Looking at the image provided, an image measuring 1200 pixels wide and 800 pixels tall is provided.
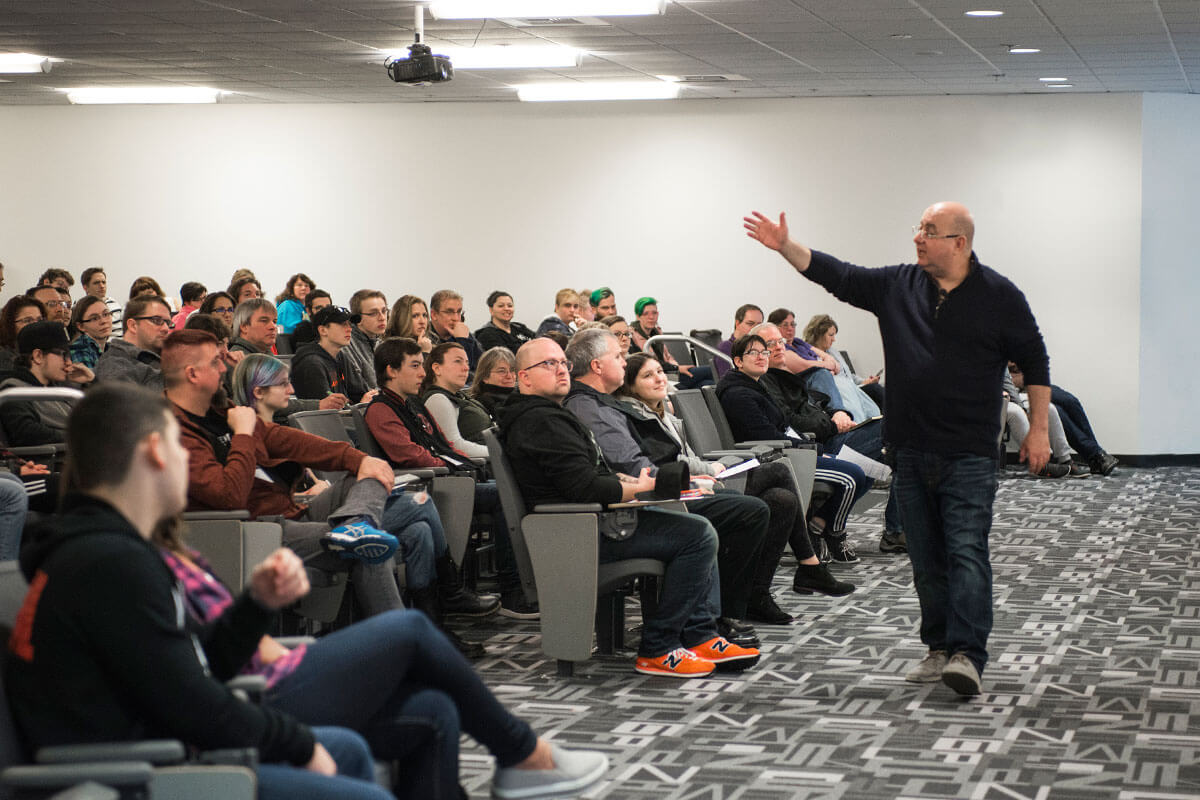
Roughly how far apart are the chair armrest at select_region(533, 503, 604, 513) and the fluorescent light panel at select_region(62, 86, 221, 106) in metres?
9.24

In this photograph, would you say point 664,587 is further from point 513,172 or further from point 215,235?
point 215,235

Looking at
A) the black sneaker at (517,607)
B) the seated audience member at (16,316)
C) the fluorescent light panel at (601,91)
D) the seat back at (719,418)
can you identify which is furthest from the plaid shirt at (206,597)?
the fluorescent light panel at (601,91)

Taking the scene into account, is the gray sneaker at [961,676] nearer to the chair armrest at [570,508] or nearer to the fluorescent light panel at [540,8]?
the chair armrest at [570,508]

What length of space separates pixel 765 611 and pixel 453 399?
179 centimetres

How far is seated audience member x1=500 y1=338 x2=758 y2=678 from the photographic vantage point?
4.50m

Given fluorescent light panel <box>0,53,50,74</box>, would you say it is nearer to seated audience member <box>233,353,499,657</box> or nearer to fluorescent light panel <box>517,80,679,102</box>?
fluorescent light panel <box>517,80,679,102</box>

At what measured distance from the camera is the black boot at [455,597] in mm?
5332

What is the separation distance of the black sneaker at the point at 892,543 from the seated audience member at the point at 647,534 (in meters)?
2.65

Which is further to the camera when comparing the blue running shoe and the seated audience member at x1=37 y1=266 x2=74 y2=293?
the seated audience member at x1=37 y1=266 x2=74 y2=293

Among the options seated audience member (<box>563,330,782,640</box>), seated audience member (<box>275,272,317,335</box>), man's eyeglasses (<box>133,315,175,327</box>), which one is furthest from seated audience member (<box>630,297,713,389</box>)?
seated audience member (<box>563,330,782,640</box>)

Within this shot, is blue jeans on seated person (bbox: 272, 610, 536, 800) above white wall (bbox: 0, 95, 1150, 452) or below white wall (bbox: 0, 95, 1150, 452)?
below

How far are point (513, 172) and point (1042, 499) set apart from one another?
253 inches

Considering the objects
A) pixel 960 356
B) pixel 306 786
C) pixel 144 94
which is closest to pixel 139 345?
pixel 960 356

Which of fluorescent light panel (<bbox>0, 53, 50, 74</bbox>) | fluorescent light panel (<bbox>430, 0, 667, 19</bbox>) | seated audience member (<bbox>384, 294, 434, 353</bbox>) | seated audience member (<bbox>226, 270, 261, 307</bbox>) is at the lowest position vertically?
seated audience member (<bbox>384, 294, 434, 353</bbox>)
